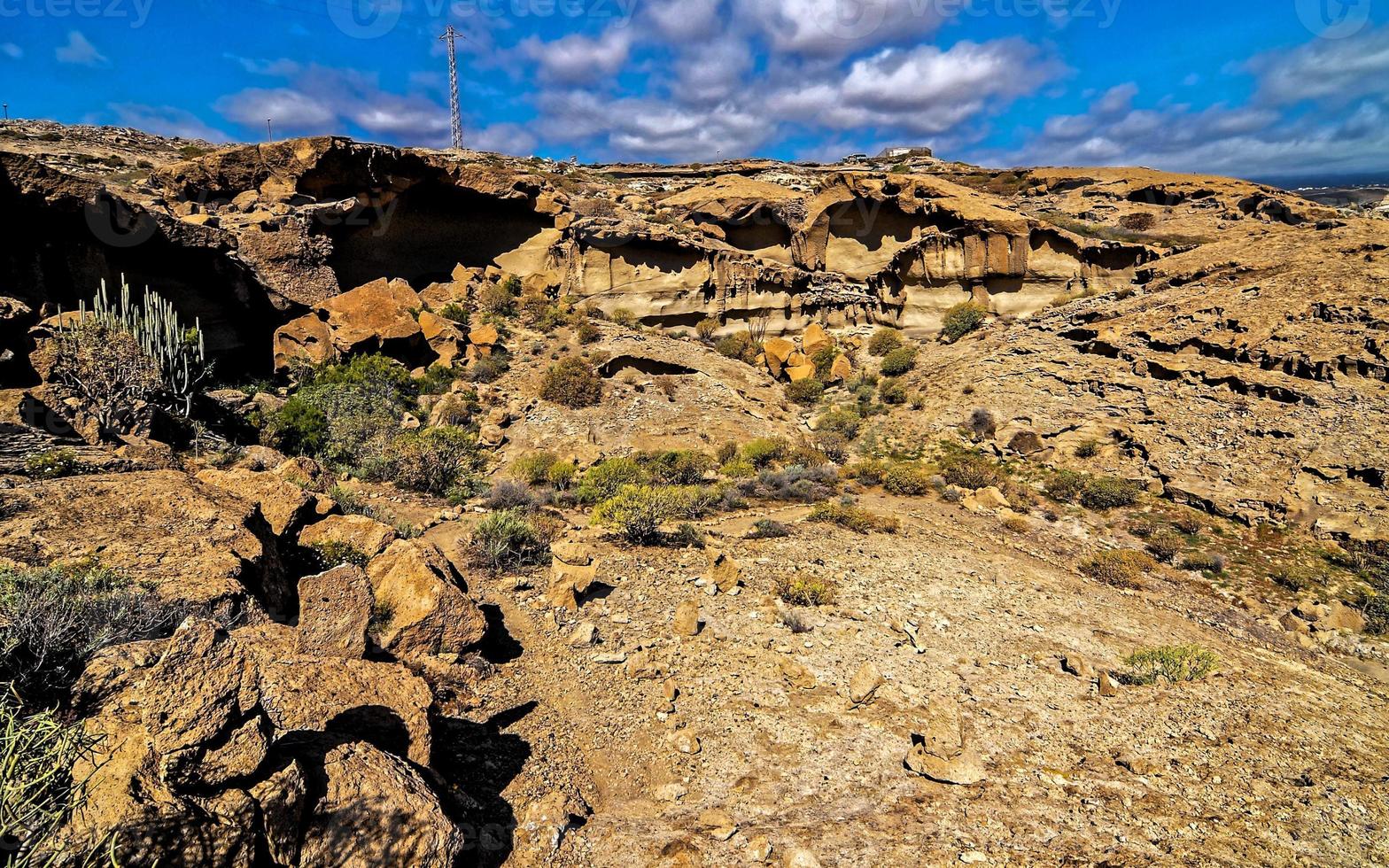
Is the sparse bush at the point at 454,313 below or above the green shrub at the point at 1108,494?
above

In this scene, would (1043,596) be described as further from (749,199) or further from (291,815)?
(749,199)

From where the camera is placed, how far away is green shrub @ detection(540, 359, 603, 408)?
1524 cm

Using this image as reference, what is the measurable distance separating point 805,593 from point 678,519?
3.41 meters

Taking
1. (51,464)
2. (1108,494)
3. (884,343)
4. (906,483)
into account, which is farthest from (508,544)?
(884,343)

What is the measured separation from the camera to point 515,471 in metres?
12.6

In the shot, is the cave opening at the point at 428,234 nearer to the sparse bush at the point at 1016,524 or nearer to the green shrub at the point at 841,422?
the green shrub at the point at 841,422

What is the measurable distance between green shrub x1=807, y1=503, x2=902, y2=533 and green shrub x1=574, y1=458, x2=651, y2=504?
349cm

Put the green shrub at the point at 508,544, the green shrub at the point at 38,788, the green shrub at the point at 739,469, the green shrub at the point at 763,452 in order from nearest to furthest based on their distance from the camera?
the green shrub at the point at 38,788
the green shrub at the point at 508,544
the green shrub at the point at 739,469
the green shrub at the point at 763,452

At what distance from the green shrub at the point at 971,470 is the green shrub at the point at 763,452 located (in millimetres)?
3659

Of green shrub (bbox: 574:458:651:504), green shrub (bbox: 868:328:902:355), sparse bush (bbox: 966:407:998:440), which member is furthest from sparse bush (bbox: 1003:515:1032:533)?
green shrub (bbox: 868:328:902:355)

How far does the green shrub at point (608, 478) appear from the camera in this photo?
1102 centimetres

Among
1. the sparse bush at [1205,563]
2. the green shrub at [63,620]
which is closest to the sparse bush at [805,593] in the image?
the green shrub at [63,620]

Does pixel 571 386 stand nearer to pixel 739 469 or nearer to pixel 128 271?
pixel 739 469

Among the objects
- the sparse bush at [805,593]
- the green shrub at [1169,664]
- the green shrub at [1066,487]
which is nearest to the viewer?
the green shrub at [1169,664]
